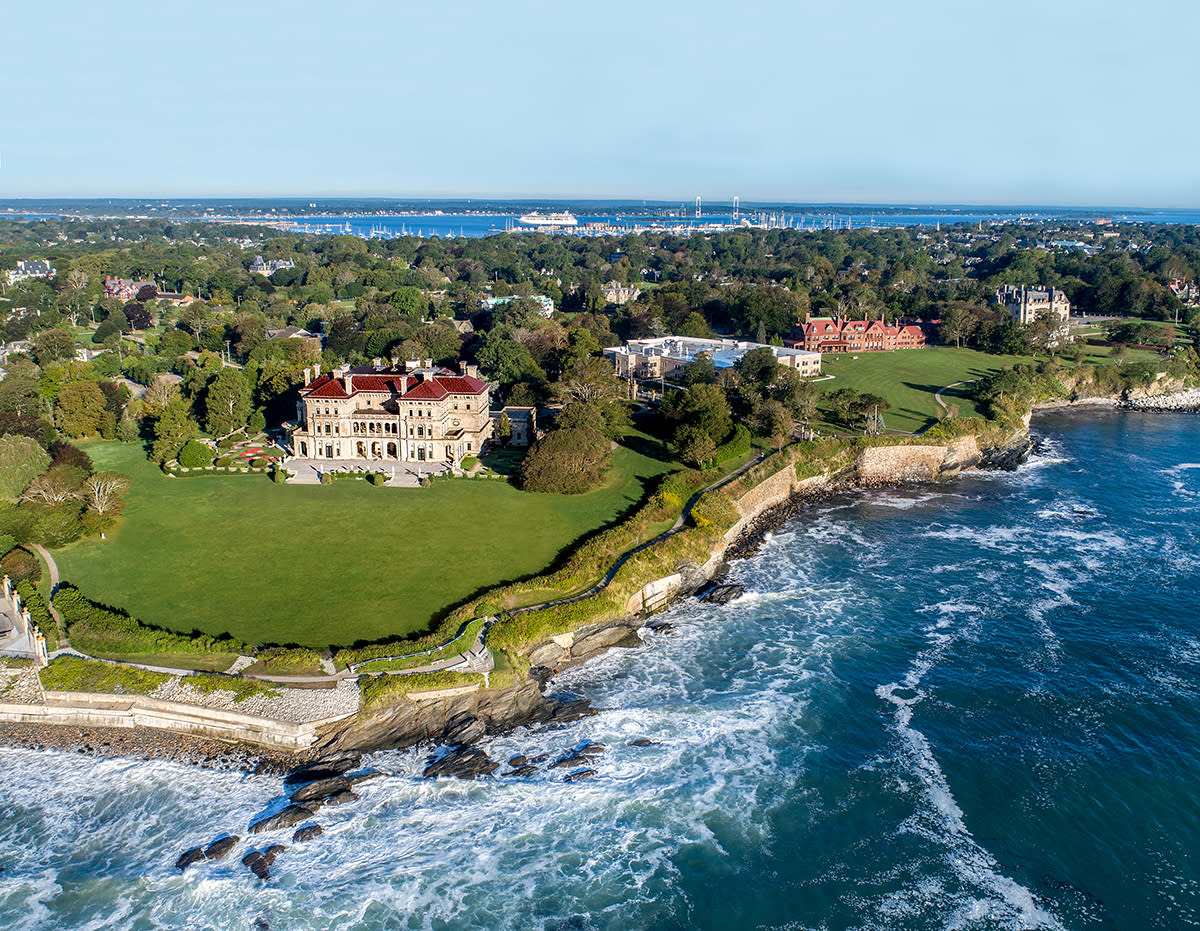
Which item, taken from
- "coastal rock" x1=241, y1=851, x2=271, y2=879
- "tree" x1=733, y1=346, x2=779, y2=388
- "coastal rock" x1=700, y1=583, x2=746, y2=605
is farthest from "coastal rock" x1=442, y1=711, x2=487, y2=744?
"tree" x1=733, y1=346, x2=779, y2=388

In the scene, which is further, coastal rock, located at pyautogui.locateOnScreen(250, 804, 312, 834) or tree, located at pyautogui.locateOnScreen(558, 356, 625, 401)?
tree, located at pyautogui.locateOnScreen(558, 356, 625, 401)

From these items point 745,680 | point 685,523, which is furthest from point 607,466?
point 745,680

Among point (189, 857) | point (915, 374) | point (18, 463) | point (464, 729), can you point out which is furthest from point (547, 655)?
point (915, 374)

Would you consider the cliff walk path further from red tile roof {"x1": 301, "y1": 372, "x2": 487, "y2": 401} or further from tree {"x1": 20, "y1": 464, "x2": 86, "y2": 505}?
red tile roof {"x1": 301, "y1": 372, "x2": 487, "y2": 401}

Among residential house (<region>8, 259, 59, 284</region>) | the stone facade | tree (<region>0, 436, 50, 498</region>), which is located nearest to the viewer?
tree (<region>0, 436, 50, 498</region>)

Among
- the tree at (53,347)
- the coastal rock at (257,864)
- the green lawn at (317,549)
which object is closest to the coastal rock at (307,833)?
the coastal rock at (257,864)

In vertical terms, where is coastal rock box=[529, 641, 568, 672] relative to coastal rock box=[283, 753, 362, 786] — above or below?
above

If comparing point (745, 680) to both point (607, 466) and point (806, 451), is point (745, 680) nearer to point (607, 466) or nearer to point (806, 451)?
point (607, 466)
